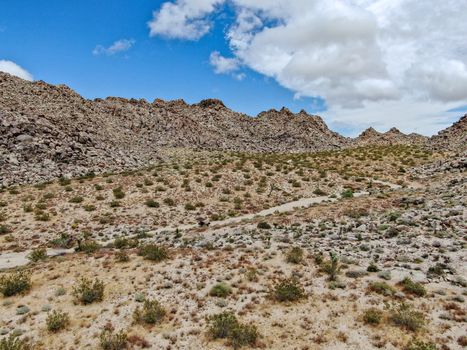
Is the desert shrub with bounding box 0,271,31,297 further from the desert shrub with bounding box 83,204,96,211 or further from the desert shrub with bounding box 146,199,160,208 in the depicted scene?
the desert shrub with bounding box 146,199,160,208

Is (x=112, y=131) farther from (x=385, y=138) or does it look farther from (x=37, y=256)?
(x=385, y=138)

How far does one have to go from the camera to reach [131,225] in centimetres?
3103

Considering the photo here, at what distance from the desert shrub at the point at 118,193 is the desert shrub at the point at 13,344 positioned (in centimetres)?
2433

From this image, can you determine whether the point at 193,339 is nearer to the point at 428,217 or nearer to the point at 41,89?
the point at 428,217

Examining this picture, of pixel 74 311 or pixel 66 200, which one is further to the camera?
pixel 66 200

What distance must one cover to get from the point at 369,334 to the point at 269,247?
904 centimetres

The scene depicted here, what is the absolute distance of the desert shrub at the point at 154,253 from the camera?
2070 cm

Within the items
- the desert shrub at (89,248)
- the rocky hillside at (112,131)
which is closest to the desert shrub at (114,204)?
the desert shrub at (89,248)

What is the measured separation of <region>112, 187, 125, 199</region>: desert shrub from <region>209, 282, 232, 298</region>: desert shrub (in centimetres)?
2348

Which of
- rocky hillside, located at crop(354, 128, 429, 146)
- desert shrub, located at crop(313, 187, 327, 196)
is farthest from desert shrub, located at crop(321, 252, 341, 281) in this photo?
rocky hillside, located at crop(354, 128, 429, 146)

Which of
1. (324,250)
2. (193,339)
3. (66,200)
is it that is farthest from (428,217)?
(66,200)

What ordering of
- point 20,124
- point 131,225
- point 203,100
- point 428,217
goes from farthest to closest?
point 203,100, point 20,124, point 131,225, point 428,217

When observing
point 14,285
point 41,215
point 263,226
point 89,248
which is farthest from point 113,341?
point 41,215

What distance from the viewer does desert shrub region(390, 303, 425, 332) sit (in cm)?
1323
